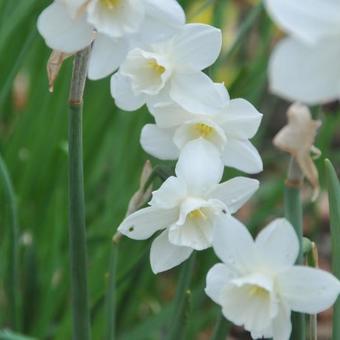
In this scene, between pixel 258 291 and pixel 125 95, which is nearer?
pixel 258 291

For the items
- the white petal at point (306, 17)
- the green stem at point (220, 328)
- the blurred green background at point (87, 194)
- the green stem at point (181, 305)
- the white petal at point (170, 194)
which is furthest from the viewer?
the blurred green background at point (87, 194)

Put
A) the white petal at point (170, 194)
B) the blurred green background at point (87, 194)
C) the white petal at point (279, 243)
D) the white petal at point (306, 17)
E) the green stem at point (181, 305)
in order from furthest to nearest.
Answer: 1. the blurred green background at point (87, 194)
2. the green stem at point (181, 305)
3. the white petal at point (170, 194)
4. the white petal at point (279, 243)
5. the white petal at point (306, 17)

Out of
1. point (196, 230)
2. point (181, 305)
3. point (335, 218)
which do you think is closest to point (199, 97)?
point (196, 230)

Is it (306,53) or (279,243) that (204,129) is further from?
(306,53)

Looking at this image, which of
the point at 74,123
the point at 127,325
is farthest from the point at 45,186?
the point at 74,123

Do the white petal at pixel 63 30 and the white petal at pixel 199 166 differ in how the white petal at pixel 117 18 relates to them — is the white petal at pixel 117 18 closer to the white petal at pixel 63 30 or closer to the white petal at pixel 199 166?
the white petal at pixel 63 30

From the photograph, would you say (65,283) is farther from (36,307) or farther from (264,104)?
(264,104)

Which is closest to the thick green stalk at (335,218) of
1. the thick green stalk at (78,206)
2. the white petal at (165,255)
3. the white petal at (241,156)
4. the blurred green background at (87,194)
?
the white petal at (241,156)
